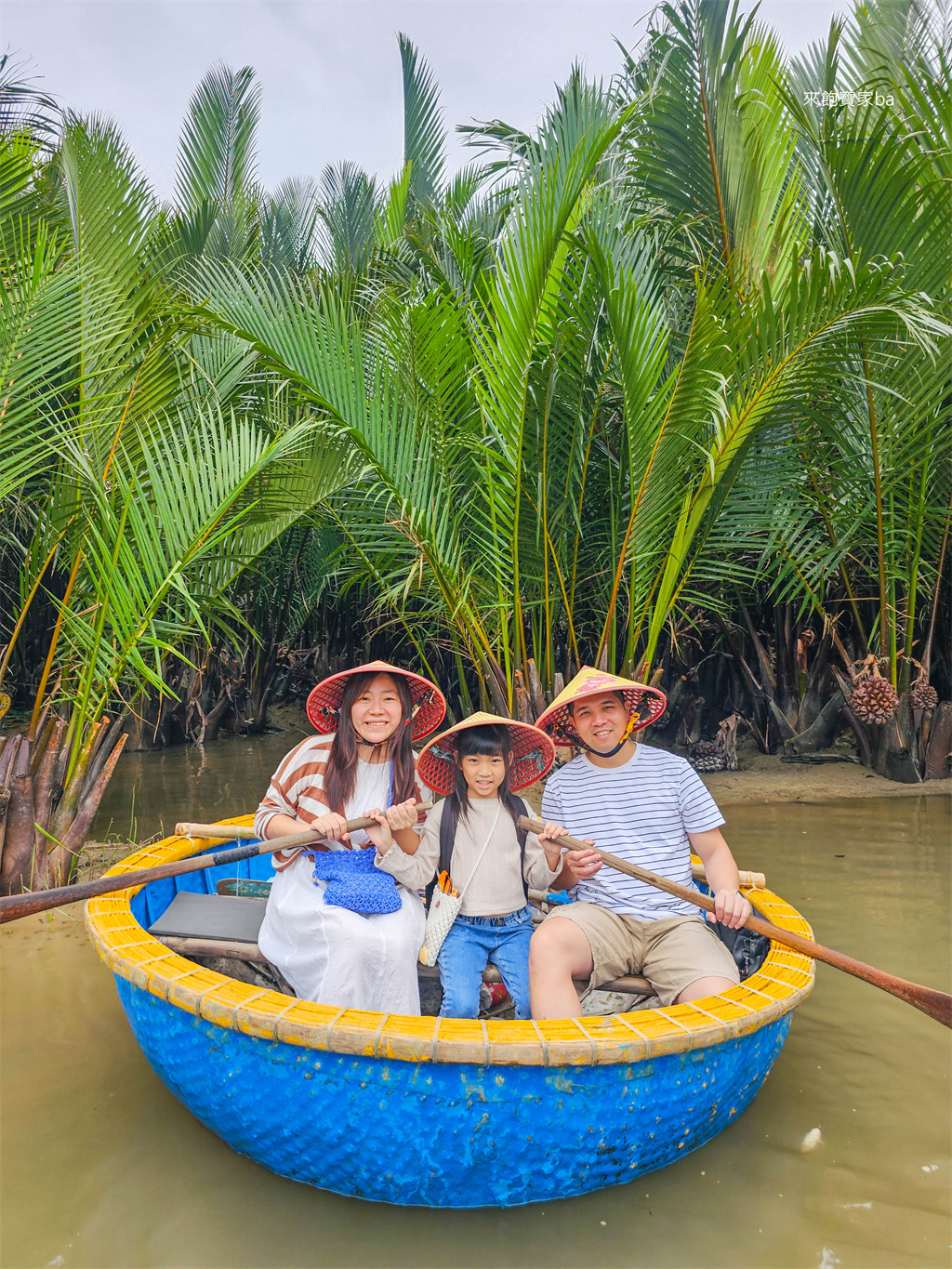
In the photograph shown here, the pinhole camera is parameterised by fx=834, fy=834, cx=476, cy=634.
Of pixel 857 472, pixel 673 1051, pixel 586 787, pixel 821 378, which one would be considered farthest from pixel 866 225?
pixel 673 1051

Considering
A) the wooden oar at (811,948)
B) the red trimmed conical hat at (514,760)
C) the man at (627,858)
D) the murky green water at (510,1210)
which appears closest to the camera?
the murky green water at (510,1210)

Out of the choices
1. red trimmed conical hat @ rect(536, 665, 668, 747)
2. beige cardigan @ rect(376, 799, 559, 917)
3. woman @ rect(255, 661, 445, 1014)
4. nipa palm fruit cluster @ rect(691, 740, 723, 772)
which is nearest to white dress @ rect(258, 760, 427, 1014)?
woman @ rect(255, 661, 445, 1014)

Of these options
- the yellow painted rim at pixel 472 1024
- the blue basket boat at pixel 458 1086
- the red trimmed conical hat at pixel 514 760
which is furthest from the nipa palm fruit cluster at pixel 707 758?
the blue basket boat at pixel 458 1086

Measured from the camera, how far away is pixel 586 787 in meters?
2.52

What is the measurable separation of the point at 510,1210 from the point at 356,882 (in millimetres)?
857

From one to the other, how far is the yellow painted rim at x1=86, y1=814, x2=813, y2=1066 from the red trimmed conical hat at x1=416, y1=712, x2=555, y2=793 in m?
0.89

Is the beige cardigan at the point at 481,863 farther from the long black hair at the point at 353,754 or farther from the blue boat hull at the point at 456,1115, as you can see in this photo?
the blue boat hull at the point at 456,1115

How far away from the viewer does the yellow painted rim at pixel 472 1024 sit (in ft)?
5.41

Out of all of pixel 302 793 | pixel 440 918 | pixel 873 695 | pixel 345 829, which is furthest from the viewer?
pixel 873 695

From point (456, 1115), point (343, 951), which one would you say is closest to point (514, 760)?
point (343, 951)

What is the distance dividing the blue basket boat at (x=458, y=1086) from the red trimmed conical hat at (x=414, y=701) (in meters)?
0.95

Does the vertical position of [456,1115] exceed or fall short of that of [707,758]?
it exceeds it

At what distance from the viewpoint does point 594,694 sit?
243 cm

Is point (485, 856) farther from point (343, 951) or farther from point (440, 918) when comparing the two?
point (343, 951)
